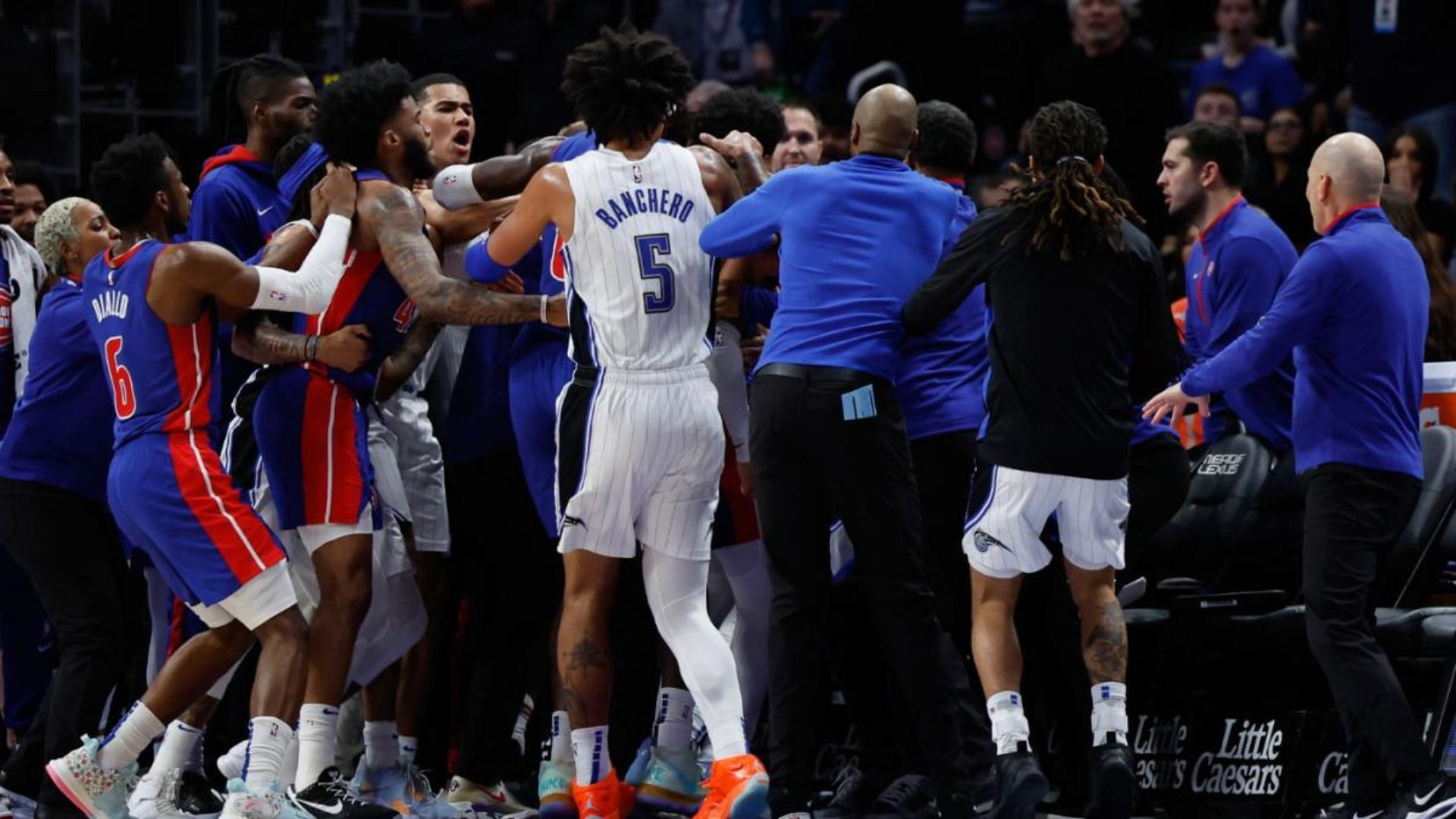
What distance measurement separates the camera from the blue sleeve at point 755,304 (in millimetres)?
7516

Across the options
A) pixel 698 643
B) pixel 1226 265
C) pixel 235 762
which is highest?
pixel 1226 265

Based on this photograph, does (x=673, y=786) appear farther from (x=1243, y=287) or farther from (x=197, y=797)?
(x=1243, y=287)

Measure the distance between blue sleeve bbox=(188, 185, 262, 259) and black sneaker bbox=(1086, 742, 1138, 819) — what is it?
139 inches

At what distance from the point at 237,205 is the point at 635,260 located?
1992 mm

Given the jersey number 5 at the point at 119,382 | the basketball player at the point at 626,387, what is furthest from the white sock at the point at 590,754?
the jersey number 5 at the point at 119,382

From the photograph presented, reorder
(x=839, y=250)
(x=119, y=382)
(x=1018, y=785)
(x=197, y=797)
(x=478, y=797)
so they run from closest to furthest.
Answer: (x=1018, y=785)
(x=839, y=250)
(x=119, y=382)
(x=478, y=797)
(x=197, y=797)

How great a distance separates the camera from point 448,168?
7301mm

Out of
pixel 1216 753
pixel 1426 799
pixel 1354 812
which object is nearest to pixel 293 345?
pixel 1216 753

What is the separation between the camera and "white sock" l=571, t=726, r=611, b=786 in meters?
6.52

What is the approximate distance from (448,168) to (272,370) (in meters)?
0.92

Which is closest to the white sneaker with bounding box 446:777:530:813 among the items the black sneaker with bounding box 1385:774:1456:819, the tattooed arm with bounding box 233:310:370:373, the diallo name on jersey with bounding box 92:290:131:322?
the tattooed arm with bounding box 233:310:370:373

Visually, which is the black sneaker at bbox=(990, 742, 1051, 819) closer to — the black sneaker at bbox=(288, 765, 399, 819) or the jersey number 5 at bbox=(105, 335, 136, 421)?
the black sneaker at bbox=(288, 765, 399, 819)

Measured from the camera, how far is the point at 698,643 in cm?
643

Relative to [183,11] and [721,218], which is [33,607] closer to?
[721,218]
